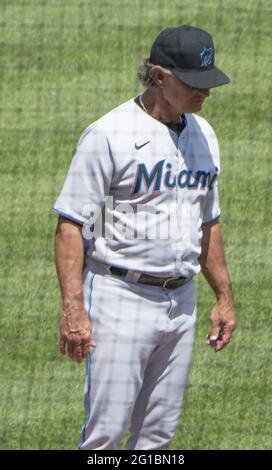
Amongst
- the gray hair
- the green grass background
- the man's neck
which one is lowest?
the green grass background

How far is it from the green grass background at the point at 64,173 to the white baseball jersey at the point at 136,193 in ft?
4.89

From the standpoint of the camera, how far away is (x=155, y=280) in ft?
17.0

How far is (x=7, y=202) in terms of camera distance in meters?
8.52

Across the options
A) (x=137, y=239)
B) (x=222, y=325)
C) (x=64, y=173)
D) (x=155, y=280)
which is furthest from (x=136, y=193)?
(x=64, y=173)

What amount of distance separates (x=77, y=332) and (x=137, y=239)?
0.42 metres

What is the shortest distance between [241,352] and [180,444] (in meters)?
0.99

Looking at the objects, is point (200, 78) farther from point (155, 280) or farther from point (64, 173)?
point (64, 173)

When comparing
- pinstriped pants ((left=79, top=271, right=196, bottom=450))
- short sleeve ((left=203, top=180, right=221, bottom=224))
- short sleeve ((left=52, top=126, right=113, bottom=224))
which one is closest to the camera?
short sleeve ((left=52, top=126, right=113, bottom=224))

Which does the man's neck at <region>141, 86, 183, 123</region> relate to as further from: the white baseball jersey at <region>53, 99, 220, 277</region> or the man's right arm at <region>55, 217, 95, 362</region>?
the man's right arm at <region>55, 217, 95, 362</region>

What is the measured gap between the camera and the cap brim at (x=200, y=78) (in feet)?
16.8

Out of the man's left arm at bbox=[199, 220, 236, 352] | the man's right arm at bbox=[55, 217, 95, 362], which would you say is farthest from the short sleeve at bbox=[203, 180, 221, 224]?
the man's right arm at bbox=[55, 217, 95, 362]

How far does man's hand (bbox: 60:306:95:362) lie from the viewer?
5.09 metres

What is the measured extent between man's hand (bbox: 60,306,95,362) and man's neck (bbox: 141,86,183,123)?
0.81 metres

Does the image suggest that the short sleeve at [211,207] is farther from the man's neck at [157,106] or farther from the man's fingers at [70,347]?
the man's fingers at [70,347]
